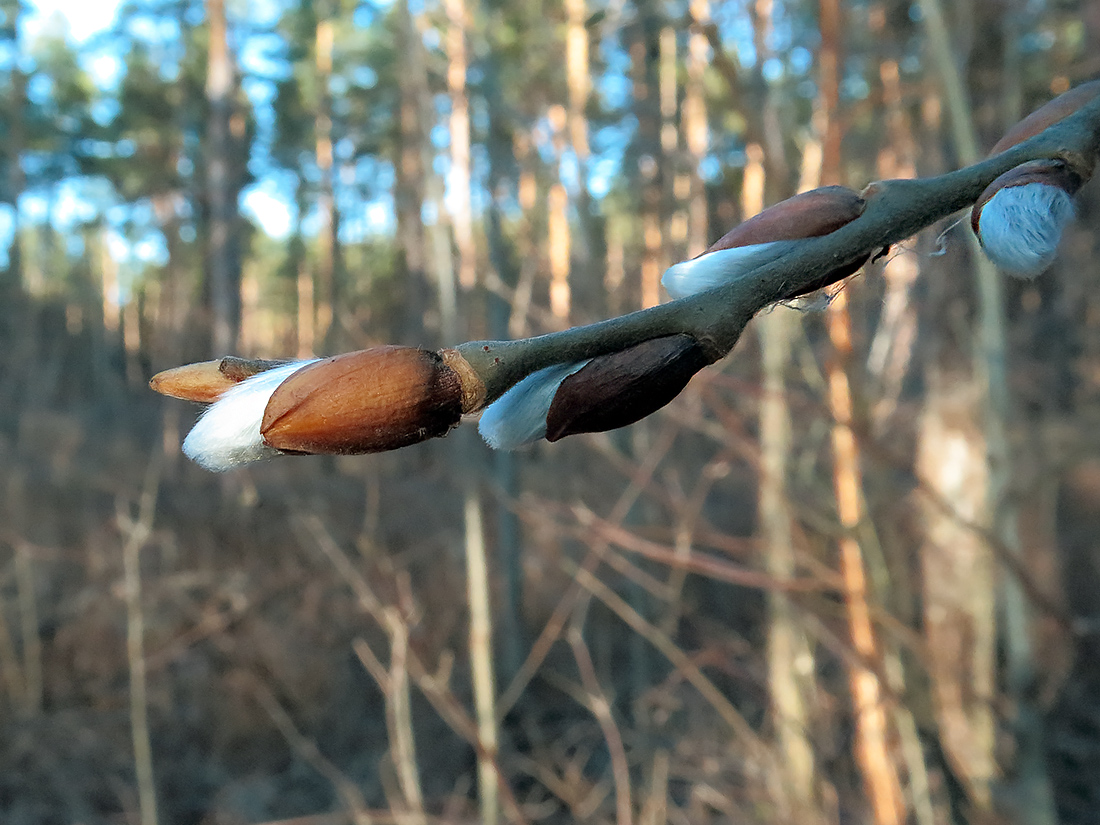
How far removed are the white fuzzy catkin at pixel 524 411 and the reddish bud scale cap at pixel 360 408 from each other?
38 mm

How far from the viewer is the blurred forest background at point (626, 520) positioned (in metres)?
2.66

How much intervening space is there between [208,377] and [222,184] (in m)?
13.1

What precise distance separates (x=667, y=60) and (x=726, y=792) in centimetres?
923

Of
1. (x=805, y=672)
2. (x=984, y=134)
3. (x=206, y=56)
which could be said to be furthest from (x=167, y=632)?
(x=206, y=56)

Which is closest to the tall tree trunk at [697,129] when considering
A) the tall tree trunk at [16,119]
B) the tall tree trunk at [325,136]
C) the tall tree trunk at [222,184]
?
the tall tree trunk at [222,184]

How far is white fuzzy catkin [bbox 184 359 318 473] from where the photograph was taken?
41cm

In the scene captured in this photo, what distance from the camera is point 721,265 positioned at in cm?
46

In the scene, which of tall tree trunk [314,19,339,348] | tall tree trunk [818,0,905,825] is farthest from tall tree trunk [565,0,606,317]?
tall tree trunk [314,19,339,348]

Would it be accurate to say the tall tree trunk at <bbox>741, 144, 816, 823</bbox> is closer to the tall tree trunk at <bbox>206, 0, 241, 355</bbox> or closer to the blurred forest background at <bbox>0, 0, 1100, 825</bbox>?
the blurred forest background at <bbox>0, 0, 1100, 825</bbox>

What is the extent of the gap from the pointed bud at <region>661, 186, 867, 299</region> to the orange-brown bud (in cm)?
22

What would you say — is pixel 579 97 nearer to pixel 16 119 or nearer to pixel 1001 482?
pixel 1001 482

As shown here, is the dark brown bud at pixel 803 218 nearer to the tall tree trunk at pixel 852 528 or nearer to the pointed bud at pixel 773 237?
the pointed bud at pixel 773 237

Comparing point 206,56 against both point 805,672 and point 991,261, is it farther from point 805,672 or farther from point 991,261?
point 991,261

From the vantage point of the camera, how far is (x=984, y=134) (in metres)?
5.84
